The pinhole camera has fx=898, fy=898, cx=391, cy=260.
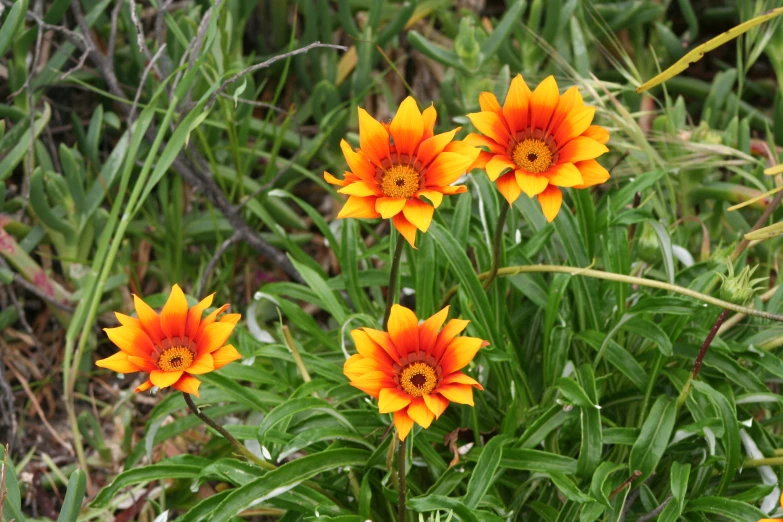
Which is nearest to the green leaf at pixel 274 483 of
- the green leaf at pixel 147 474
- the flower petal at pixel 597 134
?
the green leaf at pixel 147 474

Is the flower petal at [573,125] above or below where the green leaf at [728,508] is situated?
above

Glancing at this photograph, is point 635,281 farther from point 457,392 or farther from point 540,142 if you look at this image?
point 457,392

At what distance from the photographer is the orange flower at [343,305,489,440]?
122cm

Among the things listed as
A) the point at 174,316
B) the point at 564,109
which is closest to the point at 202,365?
the point at 174,316

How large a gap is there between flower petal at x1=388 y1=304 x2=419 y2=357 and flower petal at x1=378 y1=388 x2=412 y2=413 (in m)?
0.08

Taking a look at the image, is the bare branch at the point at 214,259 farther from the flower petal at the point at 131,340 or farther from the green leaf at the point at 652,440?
the green leaf at the point at 652,440

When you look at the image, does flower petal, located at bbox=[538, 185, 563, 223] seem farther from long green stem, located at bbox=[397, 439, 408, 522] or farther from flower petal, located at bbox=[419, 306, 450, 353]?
long green stem, located at bbox=[397, 439, 408, 522]

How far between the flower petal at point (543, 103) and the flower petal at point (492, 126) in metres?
0.06

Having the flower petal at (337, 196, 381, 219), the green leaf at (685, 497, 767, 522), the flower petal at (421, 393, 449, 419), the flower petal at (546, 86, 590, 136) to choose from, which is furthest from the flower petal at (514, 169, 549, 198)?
the green leaf at (685, 497, 767, 522)

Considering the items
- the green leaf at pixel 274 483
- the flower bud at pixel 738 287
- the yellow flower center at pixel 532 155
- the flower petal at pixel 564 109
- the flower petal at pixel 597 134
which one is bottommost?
the green leaf at pixel 274 483

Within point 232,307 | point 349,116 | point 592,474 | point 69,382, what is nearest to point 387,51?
point 349,116

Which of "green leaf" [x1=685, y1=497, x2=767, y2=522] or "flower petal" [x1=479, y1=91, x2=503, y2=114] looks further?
"green leaf" [x1=685, y1=497, x2=767, y2=522]

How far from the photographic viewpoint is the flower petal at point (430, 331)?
4.30ft

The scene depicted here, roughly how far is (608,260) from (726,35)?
1.70 feet
